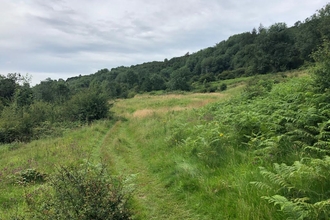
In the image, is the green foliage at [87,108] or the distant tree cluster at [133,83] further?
the green foliage at [87,108]

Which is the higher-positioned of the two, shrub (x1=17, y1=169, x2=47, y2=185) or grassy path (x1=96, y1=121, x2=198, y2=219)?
shrub (x1=17, y1=169, x2=47, y2=185)

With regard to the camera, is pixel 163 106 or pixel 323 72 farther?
pixel 163 106

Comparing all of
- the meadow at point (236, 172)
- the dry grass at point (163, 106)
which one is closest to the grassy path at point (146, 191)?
the meadow at point (236, 172)

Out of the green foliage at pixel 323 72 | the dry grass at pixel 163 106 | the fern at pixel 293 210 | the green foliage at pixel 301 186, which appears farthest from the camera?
the dry grass at pixel 163 106

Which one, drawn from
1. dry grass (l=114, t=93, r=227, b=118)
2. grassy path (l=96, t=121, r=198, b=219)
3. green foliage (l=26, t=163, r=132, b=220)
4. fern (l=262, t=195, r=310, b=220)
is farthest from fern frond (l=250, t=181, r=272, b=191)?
dry grass (l=114, t=93, r=227, b=118)

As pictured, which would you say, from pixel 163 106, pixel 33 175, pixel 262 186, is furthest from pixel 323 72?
pixel 163 106

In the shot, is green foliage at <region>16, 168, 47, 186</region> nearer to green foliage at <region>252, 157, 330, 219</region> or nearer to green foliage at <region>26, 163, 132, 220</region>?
green foliage at <region>26, 163, 132, 220</region>

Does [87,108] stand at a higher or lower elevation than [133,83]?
lower

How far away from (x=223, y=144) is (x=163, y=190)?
2416 millimetres

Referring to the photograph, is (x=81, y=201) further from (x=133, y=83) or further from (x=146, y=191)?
(x=133, y=83)

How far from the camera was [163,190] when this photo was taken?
636 cm

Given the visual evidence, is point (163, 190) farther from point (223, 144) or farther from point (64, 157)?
point (64, 157)

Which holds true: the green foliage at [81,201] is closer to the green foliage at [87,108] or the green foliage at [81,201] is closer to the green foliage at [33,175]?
the green foliage at [33,175]

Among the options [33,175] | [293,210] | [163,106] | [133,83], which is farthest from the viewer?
[133,83]
